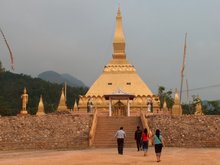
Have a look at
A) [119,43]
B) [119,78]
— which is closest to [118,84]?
[119,78]

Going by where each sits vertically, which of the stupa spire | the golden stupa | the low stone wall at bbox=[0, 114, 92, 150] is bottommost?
the low stone wall at bbox=[0, 114, 92, 150]

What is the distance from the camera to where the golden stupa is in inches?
1919

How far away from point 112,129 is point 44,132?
4490 millimetres

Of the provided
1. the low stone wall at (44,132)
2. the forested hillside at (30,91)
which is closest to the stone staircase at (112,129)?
the low stone wall at (44,132)

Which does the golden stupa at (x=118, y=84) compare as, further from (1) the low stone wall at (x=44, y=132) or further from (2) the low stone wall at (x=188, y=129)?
(1) the low stone wall at (x=44, y=132)

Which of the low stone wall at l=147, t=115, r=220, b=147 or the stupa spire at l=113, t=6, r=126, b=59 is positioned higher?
the stupa spire at l=113, t=6, r=126, b=59

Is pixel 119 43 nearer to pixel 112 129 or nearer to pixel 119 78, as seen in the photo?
pixel 119 78

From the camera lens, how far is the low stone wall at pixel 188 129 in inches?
1208

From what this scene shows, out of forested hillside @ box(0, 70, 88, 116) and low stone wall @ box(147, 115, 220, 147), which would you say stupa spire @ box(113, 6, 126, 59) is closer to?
low stone wall @ box(147, 115, 220, 147)

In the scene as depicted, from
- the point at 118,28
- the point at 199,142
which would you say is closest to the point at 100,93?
the point at 118,28

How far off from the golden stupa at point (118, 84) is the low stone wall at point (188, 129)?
544 inches

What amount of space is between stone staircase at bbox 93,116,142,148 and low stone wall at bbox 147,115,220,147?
1.31 m

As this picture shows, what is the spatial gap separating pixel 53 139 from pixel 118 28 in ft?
93.0

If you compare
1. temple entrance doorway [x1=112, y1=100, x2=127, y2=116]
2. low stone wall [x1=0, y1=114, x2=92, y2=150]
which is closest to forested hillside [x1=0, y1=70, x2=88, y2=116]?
temple entrance doorway [x1=112, y1=100, x2=127, y2=116]
